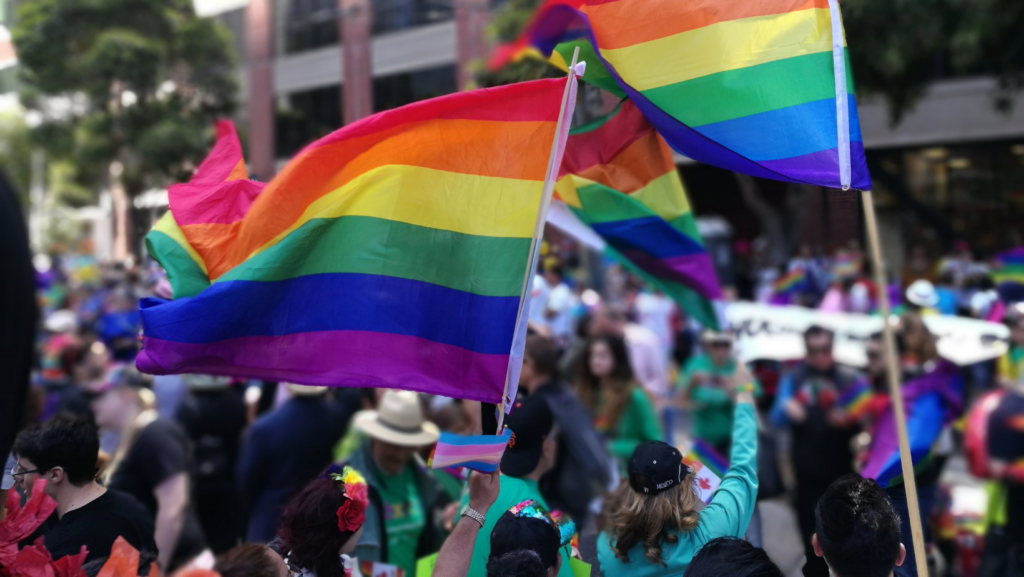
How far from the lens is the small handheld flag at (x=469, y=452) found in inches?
106

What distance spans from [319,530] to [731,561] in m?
1.26

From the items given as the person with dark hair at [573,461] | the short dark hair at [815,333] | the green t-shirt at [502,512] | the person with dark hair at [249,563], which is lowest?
the person with dark hair at [573,461]

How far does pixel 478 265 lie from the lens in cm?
307

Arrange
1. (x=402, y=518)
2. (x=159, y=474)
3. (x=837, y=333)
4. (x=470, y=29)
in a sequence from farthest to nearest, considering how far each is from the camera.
Answer: (x=470, y=29)
(x=837, y=333)
(x=159, y=474)
(x=402, y=518)

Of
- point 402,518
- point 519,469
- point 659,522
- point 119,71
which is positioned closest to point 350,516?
point 519,469

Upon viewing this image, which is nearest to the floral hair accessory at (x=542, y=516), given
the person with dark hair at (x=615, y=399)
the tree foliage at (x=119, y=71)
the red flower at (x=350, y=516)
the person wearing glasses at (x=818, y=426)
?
the red flower at (x=350, y=516)

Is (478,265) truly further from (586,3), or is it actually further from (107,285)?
(107,285)

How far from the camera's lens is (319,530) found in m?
2.91

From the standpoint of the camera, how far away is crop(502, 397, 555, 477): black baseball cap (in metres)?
3.59

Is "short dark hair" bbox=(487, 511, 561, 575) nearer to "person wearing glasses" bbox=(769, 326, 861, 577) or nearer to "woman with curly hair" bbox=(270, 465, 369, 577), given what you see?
"woman with curly hair" bbox=(270, 465, 369, 577)

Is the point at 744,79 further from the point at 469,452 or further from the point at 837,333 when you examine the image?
the point at 837,333

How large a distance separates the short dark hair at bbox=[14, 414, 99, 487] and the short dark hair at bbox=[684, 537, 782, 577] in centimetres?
205

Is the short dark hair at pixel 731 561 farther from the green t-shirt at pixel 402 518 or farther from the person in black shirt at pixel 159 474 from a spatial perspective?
the person in black shirt at pixel 159 474

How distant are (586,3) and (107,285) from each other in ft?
42.0
